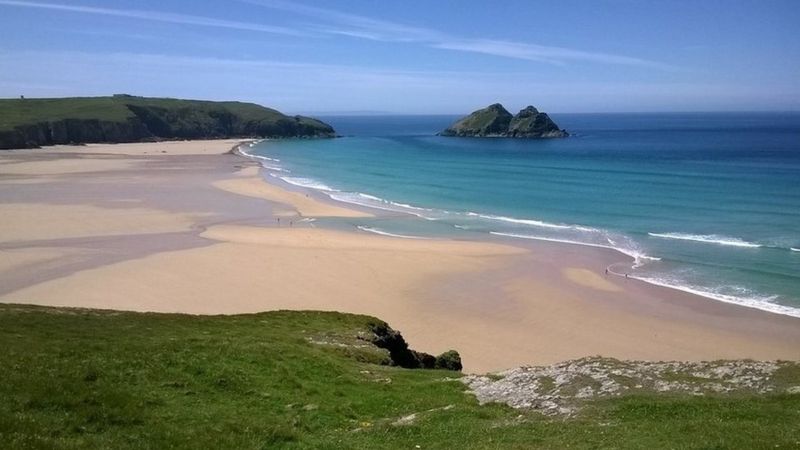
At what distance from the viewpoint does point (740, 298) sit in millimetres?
34438

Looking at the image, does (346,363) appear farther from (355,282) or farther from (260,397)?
(355,282)

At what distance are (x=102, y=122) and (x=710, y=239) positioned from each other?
151883 millimetres

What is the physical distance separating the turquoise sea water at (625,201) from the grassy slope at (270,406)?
78.1ft

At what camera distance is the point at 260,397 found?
49.0ft

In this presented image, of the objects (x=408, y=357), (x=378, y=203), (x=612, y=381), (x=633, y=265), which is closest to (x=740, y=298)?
(x=633, y=265)

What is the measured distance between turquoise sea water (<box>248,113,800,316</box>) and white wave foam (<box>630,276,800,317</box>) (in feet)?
0.35

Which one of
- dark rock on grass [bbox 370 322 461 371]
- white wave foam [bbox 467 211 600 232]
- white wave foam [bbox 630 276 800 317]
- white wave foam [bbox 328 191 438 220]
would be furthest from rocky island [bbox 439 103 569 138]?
dark rock on grass [bbox 370 322 461 371]

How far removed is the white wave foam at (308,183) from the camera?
8406cm

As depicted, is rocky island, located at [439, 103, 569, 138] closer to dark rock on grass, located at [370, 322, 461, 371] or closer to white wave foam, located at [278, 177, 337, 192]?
white wave foam, located at [278, 177, 337, 192]

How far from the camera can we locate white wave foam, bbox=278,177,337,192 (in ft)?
276

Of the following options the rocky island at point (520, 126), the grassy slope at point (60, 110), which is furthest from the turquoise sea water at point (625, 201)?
the grassy slope at point (60, 110)

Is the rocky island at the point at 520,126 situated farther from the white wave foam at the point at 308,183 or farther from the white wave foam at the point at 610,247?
the white wave foam at the point at 610,247

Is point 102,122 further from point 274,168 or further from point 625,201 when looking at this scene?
point 625,201

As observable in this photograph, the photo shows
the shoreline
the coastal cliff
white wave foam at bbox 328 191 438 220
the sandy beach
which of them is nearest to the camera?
the sandy beach
